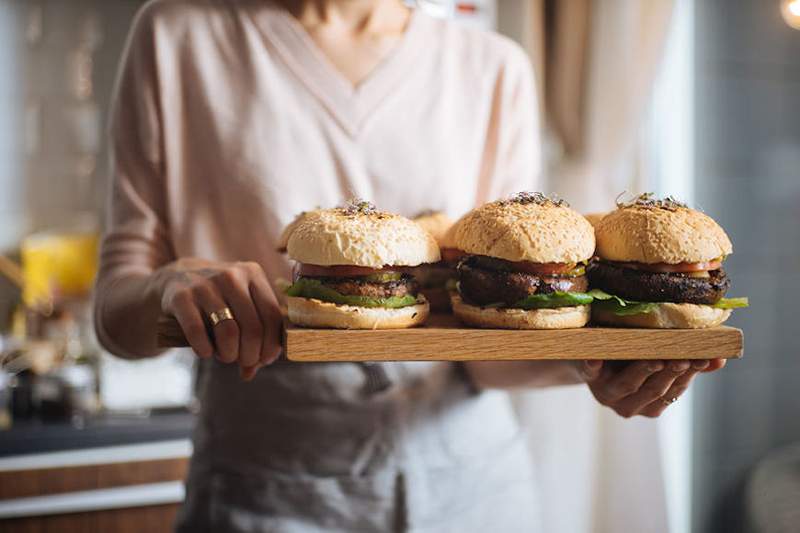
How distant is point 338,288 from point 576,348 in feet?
1.04

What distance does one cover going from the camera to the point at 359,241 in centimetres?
108

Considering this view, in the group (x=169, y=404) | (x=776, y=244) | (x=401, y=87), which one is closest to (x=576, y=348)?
(x=401, y=87)

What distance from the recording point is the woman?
4.66 feet

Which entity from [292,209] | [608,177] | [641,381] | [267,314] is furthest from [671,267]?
[608,177]

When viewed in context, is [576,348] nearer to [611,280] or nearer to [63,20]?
[611,280]

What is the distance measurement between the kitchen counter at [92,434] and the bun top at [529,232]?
5.09 ft

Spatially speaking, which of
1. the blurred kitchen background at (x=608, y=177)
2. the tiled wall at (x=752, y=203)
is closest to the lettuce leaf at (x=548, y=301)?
the blurred kitchen background at (x=608, y=177)

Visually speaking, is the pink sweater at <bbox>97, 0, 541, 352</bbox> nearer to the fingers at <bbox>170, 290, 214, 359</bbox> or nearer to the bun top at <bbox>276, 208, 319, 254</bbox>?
the bun top at <bbox>276, 208, 319, 254</bbox>

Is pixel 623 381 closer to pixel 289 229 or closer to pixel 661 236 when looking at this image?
pixel 661 236

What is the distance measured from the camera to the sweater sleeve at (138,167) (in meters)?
1.41

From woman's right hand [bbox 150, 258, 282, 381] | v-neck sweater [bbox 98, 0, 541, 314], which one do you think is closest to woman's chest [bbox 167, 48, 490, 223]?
v-neck sweater [bbox 98, 0, 541, 314]

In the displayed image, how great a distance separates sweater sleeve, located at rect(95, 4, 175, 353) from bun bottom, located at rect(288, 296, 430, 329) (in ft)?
1.39

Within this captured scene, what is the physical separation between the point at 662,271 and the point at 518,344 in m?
0.22

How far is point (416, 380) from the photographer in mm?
1483
